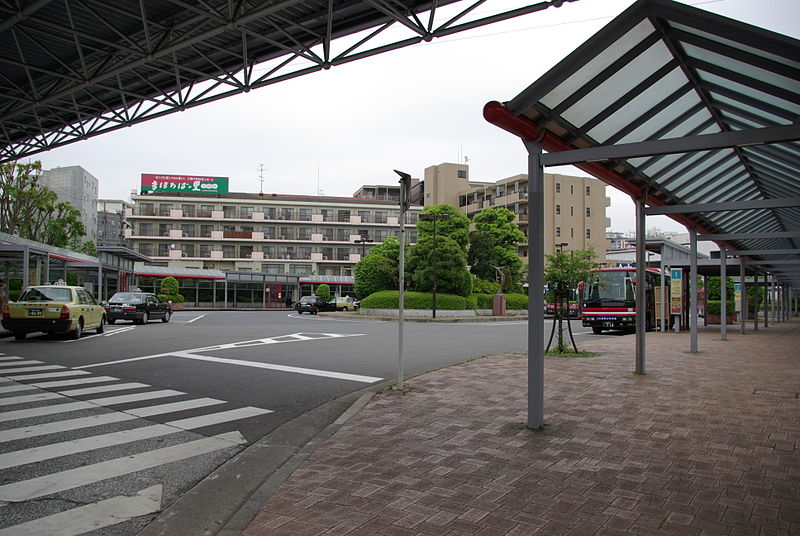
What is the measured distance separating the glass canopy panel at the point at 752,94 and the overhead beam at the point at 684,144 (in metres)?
1.49

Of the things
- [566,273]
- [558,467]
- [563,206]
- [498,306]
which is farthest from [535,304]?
[563,206]

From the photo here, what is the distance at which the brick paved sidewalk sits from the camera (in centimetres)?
352

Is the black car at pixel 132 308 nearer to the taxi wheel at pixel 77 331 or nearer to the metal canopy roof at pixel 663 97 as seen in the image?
the taxi wheel at pixel 77 331

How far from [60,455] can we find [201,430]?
1.37 m

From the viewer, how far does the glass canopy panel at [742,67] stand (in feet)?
17.2

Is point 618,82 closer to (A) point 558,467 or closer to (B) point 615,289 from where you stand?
(A) point 558,467

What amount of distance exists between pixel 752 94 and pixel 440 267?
31.8 m

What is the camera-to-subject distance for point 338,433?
19.0ft

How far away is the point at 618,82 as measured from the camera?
19.4 feet

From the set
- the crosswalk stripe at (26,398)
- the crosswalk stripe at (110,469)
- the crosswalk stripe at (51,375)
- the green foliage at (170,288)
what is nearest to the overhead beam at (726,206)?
the crosswalk stripe at (110,469)

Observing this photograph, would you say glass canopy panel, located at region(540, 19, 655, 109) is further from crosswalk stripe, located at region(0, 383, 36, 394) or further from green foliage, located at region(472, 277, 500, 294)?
green foliage, located at region(472, 277, 500, 294)

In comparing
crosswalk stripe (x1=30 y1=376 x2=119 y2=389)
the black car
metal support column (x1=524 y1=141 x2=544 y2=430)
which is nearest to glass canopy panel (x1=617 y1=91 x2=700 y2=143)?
metal support column (x1=524 y1=141 x2=544 y2=430)

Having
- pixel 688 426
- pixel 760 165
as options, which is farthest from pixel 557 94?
pixel 760 165

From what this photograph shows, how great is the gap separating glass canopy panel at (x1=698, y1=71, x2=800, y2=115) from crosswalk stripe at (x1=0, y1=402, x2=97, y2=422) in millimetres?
8524
